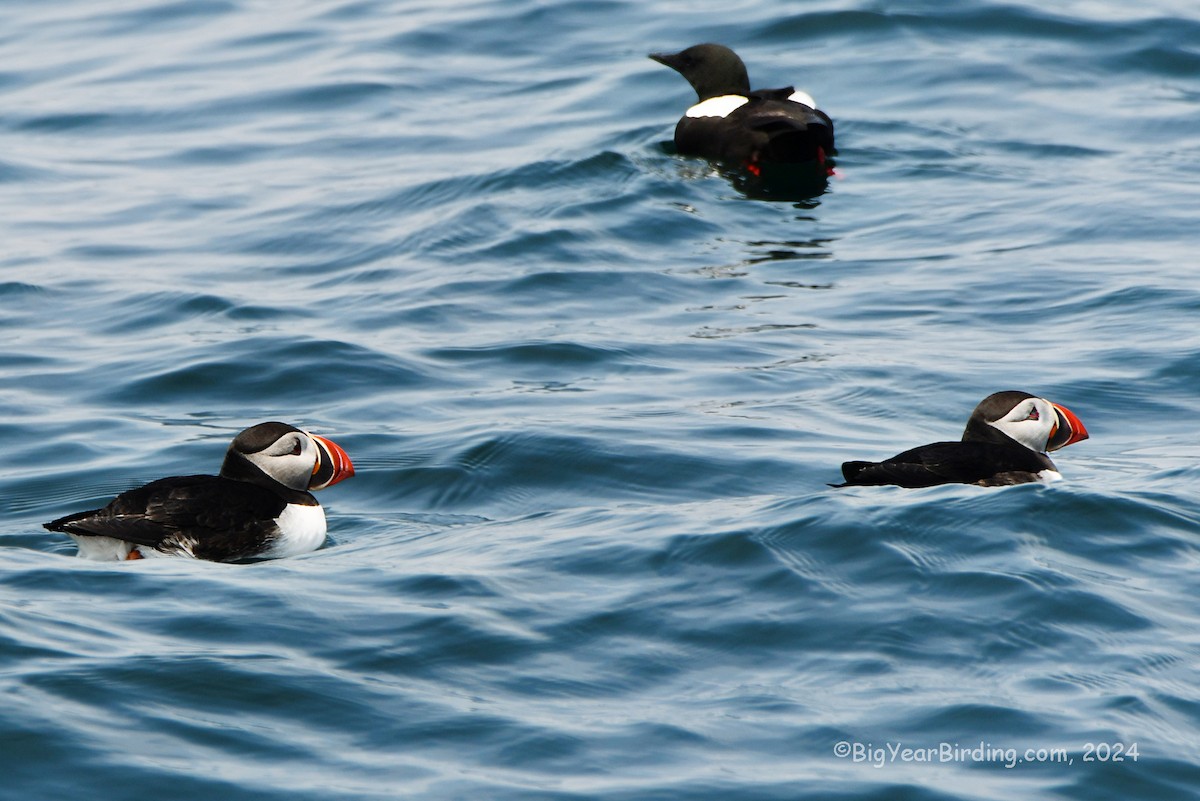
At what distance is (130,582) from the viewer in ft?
18.7

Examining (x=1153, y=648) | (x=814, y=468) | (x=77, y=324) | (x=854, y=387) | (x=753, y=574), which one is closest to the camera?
(x=1153, y=648)

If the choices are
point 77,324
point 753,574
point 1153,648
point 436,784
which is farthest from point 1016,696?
point 77,324

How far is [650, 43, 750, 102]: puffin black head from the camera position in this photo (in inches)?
514

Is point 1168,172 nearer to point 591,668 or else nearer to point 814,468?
point 814,468

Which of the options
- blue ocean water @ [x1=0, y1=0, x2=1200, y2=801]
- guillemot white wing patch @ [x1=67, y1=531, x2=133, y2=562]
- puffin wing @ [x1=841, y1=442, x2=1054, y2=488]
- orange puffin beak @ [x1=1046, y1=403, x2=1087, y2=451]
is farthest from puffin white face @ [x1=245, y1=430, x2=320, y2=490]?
orange puffin beak @ [x1=1046, y1=403, x2=1087, y2=451]

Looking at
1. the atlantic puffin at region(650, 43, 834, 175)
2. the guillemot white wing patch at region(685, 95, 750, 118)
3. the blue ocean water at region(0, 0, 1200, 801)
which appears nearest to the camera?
the blue ocean water at region(0, 0, 1200, 801)

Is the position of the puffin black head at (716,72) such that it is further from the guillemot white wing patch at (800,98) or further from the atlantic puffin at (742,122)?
the guillemot white wing patch at (800,98)

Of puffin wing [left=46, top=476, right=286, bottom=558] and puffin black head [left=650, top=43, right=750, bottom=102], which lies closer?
puffin wing [left=46, top=476, right=286, bottom=558]

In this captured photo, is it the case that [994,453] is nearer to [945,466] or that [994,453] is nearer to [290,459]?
[945,466]

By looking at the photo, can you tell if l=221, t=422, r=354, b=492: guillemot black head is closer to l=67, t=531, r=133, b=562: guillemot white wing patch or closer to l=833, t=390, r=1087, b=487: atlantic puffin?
l=67, t=531, r=133, b=562: guillemot white wing patch

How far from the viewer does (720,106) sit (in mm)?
12586

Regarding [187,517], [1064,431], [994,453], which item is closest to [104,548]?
[187,517]

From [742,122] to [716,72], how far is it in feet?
3.39

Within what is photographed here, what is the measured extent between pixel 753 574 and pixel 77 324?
5.51 metres
